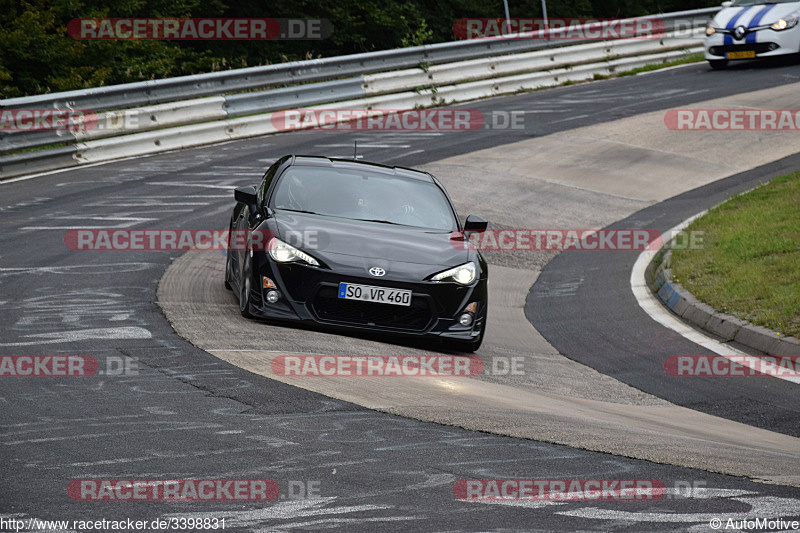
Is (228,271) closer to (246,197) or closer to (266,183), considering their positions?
(266,183)

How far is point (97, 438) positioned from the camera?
5.28 m

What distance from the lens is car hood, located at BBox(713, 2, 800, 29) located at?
77.0ft

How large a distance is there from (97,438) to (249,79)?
15.5m

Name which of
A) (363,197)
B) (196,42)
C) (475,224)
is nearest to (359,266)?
(363,197)

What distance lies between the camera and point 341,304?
8211mm

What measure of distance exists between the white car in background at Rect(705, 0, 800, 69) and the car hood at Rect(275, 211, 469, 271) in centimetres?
1722

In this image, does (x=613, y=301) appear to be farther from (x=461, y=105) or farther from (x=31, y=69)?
(x=31, y=69)

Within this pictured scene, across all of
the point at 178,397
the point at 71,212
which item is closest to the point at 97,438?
the point at 178,397

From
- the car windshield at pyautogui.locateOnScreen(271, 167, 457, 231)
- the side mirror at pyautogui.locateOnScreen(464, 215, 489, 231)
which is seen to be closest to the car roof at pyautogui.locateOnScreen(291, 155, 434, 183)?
the car windshield at pyautogui.locateOnScreen(271, 167, 457, 231)

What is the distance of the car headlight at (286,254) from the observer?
827 cm

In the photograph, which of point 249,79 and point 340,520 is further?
point 249,79

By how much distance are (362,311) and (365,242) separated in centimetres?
60

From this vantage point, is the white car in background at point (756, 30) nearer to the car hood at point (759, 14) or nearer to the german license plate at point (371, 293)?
the car hood at point (759, 14)

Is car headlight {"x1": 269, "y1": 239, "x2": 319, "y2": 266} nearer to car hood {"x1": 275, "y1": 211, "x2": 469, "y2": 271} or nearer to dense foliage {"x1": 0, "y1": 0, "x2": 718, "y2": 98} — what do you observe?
car hood {"x1": 275, "y1": 211, "x2": 469, "y2": 271}
